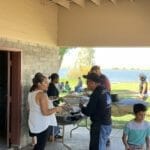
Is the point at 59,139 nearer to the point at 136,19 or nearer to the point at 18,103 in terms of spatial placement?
the point at 18,103

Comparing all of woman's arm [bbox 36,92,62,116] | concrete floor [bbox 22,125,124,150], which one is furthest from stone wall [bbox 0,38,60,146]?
woman's arm [bbox 36,92,62,116]

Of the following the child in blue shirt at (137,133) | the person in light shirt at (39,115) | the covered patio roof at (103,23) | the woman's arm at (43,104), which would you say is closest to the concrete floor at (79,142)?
the covered patio roof at (103,23)

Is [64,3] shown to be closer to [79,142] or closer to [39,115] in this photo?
[79,142]

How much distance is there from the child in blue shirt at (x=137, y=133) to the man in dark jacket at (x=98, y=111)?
99 centimetres

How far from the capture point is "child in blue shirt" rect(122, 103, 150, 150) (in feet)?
15.8

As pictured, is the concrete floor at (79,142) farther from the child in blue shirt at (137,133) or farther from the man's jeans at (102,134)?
the child in blue shirt at (137,133)

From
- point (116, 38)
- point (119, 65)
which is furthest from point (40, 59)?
point (119, 65)

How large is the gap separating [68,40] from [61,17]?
2.05ft

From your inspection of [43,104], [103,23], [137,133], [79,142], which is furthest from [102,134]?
[103,23]

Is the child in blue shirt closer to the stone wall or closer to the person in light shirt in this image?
the person in light shirt

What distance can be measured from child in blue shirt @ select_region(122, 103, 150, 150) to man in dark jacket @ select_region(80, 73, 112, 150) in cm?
99

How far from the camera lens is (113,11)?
32.9 ft

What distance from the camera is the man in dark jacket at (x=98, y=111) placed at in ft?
19.1

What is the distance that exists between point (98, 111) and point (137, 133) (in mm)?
1152
